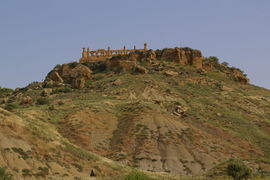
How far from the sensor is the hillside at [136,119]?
4388 centimetres

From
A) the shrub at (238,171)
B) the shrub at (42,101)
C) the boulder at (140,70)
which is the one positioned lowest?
the shrub at (238,171)

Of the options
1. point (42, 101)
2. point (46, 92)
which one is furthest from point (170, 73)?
point (42, 101)

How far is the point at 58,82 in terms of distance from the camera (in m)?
88.4

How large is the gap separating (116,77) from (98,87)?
478 centimetres

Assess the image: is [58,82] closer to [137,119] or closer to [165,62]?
[165,62]

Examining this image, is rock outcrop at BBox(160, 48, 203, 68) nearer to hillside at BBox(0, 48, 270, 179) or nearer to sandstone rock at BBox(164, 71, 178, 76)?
hillside at BBox(0, 48, 270, 179)

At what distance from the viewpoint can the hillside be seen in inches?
1727

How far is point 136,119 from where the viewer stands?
64250mm

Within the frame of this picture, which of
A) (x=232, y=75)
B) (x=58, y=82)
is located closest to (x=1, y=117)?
(x=58, y=82)

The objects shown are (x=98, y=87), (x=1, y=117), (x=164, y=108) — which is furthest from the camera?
(x=98, y=87)

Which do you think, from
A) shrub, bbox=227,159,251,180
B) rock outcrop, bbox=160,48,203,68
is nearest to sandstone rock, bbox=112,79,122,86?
rock outcrop, bbox=160,48,203,68

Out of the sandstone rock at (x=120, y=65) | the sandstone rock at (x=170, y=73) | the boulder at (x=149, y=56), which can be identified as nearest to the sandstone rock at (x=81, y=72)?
the sandstone rock at (x=120, y=65)

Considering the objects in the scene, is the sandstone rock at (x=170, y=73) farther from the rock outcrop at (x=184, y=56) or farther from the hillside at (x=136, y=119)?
the rock outcrop at (x=184, y=56)

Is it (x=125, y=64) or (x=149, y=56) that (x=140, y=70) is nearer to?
(x=125, y=64)
